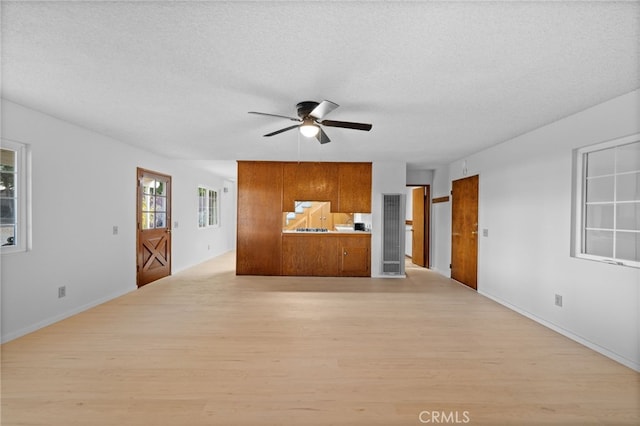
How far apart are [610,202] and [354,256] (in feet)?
13.0

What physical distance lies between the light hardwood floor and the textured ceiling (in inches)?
94.5

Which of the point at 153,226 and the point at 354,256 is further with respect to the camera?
the point at 354,256

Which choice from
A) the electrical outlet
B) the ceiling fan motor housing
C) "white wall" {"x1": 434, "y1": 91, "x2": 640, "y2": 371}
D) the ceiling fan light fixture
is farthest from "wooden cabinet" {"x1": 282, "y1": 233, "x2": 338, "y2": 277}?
the electrical outlet

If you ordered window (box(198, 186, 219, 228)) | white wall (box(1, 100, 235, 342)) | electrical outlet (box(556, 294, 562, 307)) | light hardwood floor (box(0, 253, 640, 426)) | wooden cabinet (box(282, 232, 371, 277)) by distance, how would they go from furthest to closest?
window (box(198, 186, 219, 228)), wooden cabinet (box(282, 232, 371, 277)), electrical outlet (box(556, 294, 562, 307)), white wall (box(1, 100, 235, 342)), light hardwood floor (box(0, 253, 640, 426))

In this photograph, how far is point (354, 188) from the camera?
20.0 feet

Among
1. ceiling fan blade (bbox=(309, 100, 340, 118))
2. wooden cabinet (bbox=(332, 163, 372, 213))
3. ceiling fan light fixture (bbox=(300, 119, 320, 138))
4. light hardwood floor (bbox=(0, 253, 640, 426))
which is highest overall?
ceiling fan blade (bbox=(309, 100, 340, 118))

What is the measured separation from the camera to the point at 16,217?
3.05m

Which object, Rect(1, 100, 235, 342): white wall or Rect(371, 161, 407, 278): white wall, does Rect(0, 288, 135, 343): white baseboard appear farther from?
Rect(371, 161, 407, 278): white wall

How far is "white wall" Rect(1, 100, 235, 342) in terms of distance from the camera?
119 inches

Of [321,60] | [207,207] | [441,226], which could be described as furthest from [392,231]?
[207,207]

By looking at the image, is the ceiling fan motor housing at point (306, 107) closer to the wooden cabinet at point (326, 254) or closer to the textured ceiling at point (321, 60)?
the textured ceiling at point (321, 60)

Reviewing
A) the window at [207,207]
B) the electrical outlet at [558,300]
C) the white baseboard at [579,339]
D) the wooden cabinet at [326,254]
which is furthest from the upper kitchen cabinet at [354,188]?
the window at [207,207]

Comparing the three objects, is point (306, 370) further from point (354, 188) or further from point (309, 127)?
point (354, 188)

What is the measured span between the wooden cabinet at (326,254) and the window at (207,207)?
3.01 metres
